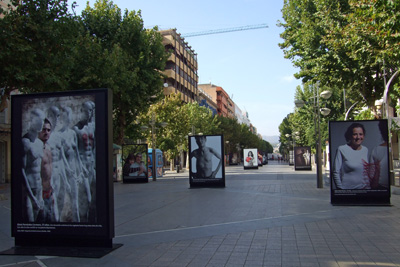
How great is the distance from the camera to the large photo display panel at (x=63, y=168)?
6.06 meters

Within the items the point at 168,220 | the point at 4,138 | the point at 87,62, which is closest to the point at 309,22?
the point at 87,62

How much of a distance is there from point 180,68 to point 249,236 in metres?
60.1

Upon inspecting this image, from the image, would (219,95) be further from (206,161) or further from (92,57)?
(206,161)

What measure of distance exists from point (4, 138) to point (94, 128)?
848 inches

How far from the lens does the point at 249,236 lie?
7094 mm

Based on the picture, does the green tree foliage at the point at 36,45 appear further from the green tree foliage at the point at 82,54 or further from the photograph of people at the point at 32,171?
the photograph of people at the point at 32,171

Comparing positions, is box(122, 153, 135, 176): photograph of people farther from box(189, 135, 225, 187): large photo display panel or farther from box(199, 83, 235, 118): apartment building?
box(199, 83, 235, 118): apartment building

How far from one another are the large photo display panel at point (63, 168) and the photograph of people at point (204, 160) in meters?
12.0

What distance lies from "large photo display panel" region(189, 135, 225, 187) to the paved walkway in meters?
6.25

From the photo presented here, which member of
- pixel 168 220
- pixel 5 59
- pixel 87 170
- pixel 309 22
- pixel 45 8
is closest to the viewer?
pixel 87 170

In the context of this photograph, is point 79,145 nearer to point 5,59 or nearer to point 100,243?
point 100,243

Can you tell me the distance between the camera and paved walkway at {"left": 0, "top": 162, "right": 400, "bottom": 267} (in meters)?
5.54

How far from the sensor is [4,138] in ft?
80.0

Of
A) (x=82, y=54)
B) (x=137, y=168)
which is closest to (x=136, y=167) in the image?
(x=137, y=168)
